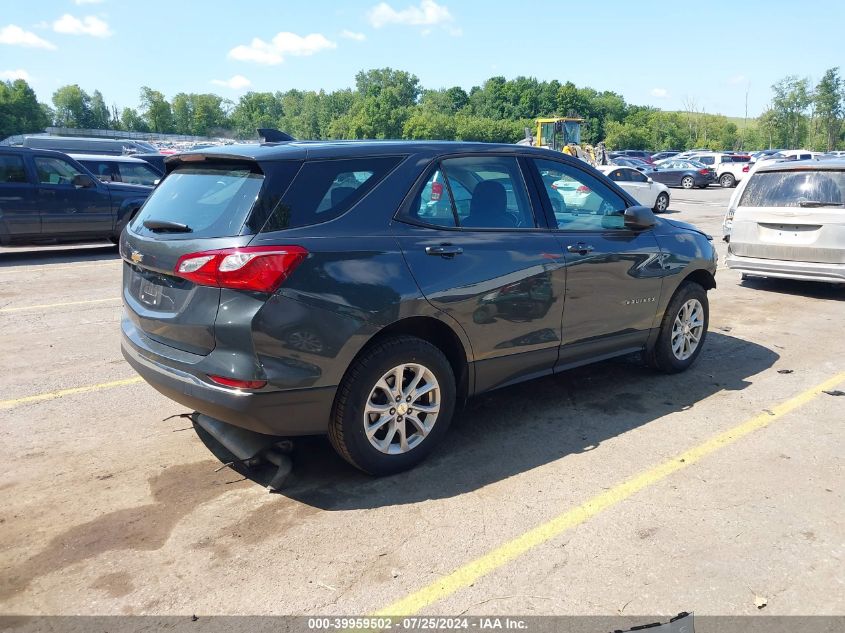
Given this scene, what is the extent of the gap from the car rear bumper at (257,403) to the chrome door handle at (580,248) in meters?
1.99

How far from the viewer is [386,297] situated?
3637mm

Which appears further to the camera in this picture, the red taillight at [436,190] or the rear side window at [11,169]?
the rear side window at [11,169]

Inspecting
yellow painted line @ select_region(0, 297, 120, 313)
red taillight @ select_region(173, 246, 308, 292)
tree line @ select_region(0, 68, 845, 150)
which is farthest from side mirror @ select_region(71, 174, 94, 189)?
tree line @ select_region(0, 68, 845, 150)

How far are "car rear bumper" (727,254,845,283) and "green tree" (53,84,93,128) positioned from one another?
164 m

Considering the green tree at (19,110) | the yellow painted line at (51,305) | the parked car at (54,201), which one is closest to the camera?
the yellow painted line at (51,305)

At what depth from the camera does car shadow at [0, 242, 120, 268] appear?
39.4 feet

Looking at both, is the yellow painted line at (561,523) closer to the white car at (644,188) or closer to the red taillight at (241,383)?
the red taillight at (241,383)

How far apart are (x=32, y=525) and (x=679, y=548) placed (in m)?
3.10

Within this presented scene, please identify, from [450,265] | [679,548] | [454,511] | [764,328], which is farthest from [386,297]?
[764,328]

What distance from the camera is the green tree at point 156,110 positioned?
154 m

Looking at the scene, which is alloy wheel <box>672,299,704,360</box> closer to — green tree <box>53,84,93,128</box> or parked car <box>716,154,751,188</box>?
parked car <box>716,154,751,188</box>

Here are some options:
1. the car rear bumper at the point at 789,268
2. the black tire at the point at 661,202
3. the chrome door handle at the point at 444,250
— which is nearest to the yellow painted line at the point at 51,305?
the chrome door handle at the point at 444,250

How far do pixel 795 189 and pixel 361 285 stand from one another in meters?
7.68

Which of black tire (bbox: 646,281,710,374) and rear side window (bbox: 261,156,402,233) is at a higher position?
rear side window (bbox: 261,156,402,233)
